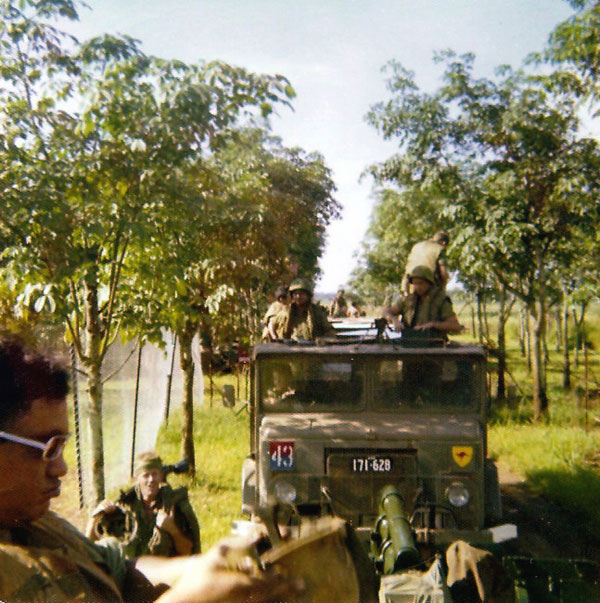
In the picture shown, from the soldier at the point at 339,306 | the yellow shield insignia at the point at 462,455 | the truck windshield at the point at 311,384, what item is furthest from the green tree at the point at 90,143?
the soldier at the point at 339,306

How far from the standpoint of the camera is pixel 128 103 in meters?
3.22

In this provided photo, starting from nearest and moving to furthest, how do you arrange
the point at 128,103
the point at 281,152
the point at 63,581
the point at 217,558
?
the point at 217,558, the point at 63,581, the point at 128,103, the point at 281,152

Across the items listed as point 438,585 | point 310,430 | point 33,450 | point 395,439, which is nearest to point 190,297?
point 310,430

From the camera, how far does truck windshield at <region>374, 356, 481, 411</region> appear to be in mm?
4832

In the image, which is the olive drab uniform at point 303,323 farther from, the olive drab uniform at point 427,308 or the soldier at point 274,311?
the olive drab uniform at point 427,308

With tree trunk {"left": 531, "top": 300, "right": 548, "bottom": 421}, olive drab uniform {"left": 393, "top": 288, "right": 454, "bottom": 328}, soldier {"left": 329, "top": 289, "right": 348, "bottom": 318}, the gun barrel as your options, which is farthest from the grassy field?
soldier {"left": 329, "top": 289, "right": 348, "bottom": 318}

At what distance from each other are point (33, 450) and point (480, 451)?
3959 millimetres

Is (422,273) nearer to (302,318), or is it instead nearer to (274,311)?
(302,318)

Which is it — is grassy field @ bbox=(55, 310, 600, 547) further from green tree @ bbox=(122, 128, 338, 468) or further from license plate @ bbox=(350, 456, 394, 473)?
license plate @ bbox=(350, 456, 394, 473)

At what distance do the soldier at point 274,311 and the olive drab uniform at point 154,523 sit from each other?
2514 mm

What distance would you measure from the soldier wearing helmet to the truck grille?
1271 mm

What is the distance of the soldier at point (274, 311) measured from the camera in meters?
5.91

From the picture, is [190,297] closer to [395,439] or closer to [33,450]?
[395,439]

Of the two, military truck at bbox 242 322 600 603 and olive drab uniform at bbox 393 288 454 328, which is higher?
olive drab uniform at bbox 393 288 454 328
